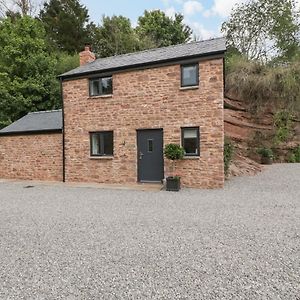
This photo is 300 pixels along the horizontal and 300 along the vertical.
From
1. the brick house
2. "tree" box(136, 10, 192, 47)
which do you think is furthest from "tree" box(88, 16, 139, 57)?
the brick house

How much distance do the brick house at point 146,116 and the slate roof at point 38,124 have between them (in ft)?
4.35

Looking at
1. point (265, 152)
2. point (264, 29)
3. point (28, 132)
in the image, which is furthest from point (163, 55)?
point (264, 29)

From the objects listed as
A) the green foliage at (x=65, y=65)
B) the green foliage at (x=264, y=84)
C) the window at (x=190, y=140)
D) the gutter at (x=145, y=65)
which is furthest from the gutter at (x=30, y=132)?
the green foliage at (x=264, y=84)

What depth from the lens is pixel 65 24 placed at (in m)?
28.8

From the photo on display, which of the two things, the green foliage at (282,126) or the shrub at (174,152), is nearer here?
the shrub at (174,152)

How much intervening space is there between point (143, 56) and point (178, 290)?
443 inches

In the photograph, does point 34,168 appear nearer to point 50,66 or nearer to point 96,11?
point 50,66

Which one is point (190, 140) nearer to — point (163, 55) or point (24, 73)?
point (163, 55)

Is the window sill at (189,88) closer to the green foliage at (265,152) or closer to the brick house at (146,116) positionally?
the brick house at (146,116)

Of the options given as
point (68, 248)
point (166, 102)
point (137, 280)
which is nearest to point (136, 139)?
point (166, 102)

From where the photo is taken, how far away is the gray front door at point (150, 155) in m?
11.2

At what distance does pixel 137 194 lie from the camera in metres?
9.48

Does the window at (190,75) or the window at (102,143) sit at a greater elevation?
the window at (190,75)

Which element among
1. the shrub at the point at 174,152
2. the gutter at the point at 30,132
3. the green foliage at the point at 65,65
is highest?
the green foliage at the point at 65,65
